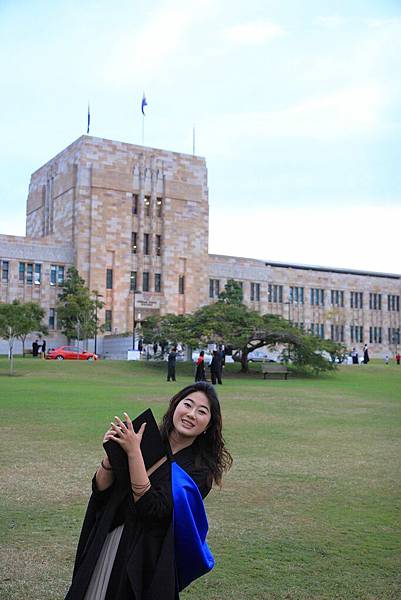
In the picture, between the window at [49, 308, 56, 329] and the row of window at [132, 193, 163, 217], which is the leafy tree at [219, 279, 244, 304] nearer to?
the row of window at [132, 193, 163, 217]

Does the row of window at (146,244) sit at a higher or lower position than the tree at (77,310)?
higher

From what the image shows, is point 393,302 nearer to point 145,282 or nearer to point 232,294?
point 232,294

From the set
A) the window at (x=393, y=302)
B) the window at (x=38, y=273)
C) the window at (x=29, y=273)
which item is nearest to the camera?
the window at (x=29, y=273)

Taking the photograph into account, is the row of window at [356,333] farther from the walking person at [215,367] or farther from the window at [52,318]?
the walking person at [215,367]

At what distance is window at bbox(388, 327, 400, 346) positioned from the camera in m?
83.3

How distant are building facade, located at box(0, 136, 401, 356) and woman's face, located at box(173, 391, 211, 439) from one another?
58.9 metres

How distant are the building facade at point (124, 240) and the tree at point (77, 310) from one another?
5.40 metres

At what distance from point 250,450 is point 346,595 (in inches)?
254

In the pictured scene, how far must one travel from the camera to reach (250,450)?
1173cm

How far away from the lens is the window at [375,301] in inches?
3238

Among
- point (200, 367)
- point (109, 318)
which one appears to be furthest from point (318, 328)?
point (200, 367)

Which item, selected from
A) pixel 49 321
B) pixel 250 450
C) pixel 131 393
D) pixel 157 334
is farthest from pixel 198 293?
pixel 250 450

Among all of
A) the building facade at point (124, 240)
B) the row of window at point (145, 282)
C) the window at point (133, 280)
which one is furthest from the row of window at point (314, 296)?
the window at point (133, 280)

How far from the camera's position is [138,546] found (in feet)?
9.95
